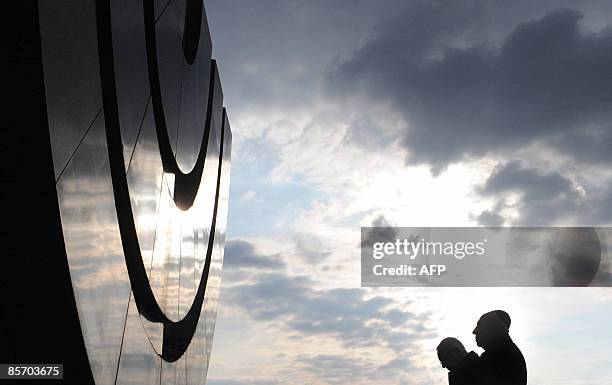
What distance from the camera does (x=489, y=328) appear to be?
455cm

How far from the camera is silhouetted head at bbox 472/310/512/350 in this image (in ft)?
14.8

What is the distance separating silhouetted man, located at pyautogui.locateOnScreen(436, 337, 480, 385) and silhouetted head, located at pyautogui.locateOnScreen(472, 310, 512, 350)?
0.20 metres

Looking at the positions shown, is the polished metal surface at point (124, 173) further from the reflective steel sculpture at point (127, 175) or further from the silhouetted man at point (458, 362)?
the silhouetted man at point (458, 362)

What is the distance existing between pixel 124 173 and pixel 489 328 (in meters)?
3.93

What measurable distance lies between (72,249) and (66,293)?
323 millimetres

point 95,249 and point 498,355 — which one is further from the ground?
point 95,249

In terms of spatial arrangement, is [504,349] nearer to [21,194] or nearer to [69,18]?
[21,194]

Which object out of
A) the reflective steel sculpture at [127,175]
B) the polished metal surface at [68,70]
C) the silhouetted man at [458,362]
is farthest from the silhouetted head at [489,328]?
the polished metal surface at [68,70]

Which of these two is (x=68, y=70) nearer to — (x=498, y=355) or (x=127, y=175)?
(x=127, y=175)

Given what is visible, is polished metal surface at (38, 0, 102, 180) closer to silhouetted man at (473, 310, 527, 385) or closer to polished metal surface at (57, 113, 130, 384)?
polished metal surface at (57, 113, 130, 384)

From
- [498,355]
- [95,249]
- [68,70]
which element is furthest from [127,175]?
[498,355]

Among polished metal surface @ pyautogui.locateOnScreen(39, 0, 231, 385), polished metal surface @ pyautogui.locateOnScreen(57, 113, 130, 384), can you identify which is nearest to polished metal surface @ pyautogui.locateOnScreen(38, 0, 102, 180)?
polished metal surface @ pyautogui.locateOnScreen(39, 0, 231, 385)

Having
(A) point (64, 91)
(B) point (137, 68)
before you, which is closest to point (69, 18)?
(A) point (64, 91)

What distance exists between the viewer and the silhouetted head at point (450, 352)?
5168 mm
